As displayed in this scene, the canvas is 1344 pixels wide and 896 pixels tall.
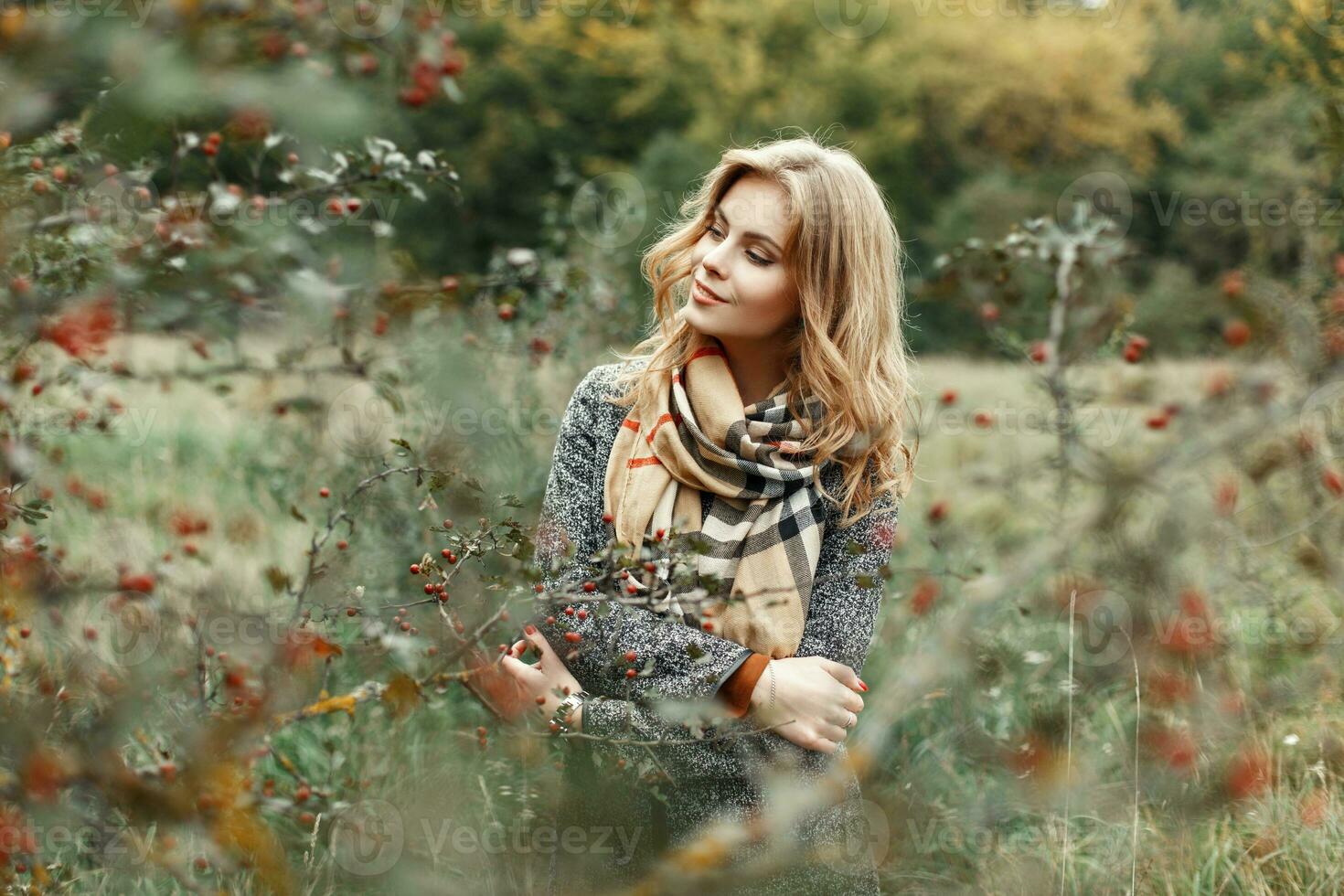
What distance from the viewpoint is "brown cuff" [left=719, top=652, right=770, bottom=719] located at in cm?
191

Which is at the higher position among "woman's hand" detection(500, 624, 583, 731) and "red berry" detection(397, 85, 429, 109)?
"red berry" detection(397, 85, 429, 109)

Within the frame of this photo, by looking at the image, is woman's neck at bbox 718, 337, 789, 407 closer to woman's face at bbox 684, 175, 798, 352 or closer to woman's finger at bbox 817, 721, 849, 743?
woman's face at bbox 684, 175, 798, 352

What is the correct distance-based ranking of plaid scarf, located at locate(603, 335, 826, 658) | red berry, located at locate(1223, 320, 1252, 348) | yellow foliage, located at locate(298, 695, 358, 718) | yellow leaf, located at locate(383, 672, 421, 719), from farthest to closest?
plaid scarf, located at locate(603, 335, 826, 658), yellow foliage, located at locate(298, 695, 358, 718), yellow leaf, located at locate(383, 672, 421, 719), red berry, located at locate(1223, 320, 1252, 348)

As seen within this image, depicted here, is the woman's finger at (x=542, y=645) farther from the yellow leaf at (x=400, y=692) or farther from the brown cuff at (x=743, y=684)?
the yellow leaf at (x=400, y=692)

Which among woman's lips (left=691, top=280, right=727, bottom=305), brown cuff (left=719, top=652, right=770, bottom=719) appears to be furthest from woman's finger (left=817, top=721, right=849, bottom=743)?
woman's lips (left=691, top=280, right=727, bottom=305)

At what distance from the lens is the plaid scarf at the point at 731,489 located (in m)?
2.02

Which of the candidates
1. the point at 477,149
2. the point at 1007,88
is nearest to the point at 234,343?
the point at 477,149

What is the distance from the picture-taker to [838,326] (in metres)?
2.15

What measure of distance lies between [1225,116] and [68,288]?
21763 mm

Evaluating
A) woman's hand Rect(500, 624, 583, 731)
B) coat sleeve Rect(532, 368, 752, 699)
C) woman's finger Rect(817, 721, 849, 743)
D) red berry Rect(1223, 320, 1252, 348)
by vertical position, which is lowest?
woman's hand Rect(500, 624, 583, 731)

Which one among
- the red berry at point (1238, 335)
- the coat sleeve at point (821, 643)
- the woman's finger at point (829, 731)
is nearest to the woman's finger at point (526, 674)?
the coat sleeve at point (821, 643)

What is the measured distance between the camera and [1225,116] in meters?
20.3

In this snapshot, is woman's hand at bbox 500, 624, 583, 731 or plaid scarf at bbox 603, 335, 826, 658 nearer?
woman's hand at bbox 500, 624, 583, 731

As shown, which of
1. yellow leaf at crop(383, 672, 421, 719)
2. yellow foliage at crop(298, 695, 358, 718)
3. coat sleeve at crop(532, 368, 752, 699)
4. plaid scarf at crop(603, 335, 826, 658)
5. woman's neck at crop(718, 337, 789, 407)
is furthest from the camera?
woman's neck at crop(718, 337, 789, 407)
